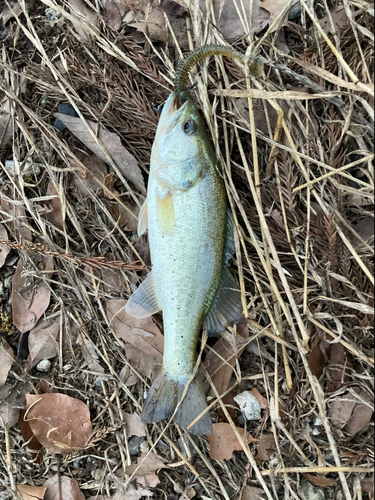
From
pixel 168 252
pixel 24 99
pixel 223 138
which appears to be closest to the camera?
pixel 168 252

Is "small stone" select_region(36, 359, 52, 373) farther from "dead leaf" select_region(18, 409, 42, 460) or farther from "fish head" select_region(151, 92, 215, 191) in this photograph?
"fish head" select_region(151, 92, 215, 191)

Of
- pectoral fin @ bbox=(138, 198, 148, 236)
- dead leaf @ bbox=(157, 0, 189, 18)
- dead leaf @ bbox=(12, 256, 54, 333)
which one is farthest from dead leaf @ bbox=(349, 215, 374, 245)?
dead leaf @ bbox=(12, 256, 54, 333)

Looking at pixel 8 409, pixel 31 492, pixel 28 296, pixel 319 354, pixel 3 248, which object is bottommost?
pixel 31 492

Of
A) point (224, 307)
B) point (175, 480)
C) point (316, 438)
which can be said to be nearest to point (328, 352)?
point (316, 438)

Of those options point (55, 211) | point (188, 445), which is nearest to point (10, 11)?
point (55, 211)

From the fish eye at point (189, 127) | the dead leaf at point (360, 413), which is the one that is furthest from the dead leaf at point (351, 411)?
the fish eye at point (189, 127)

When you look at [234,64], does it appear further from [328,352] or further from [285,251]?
[328,352]

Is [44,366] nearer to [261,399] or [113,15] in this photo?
[261,399]
